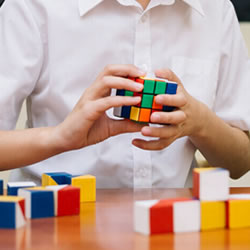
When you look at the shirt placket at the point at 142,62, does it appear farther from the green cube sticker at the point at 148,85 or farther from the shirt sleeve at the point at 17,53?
the green cube sticker at the point at 148,85

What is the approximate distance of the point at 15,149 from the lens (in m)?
1.18

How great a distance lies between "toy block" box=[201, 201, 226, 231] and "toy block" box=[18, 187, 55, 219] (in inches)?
9.6

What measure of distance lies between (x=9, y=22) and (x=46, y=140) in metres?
0.36

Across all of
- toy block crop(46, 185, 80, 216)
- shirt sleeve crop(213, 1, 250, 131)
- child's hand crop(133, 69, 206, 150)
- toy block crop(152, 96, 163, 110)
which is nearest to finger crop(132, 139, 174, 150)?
child's hand crop(133, 69, 206, 150)

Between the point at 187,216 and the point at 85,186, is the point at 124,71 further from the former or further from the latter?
the point at 187,216

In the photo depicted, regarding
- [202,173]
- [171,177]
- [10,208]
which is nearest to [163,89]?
[202,173]

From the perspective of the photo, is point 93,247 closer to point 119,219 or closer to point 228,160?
point 119,219

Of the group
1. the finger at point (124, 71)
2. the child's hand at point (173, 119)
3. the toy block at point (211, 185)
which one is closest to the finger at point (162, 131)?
the child's hand at point (173, 119)

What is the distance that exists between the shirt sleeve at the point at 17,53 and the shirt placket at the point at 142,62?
0.25 meters

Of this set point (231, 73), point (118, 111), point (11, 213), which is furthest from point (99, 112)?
Answer: point (231, 73)

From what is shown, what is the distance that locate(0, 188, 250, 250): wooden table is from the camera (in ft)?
2.28

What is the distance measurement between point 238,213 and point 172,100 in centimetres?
25

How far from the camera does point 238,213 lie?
2.58 ft

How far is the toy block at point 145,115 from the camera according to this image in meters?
0.94
